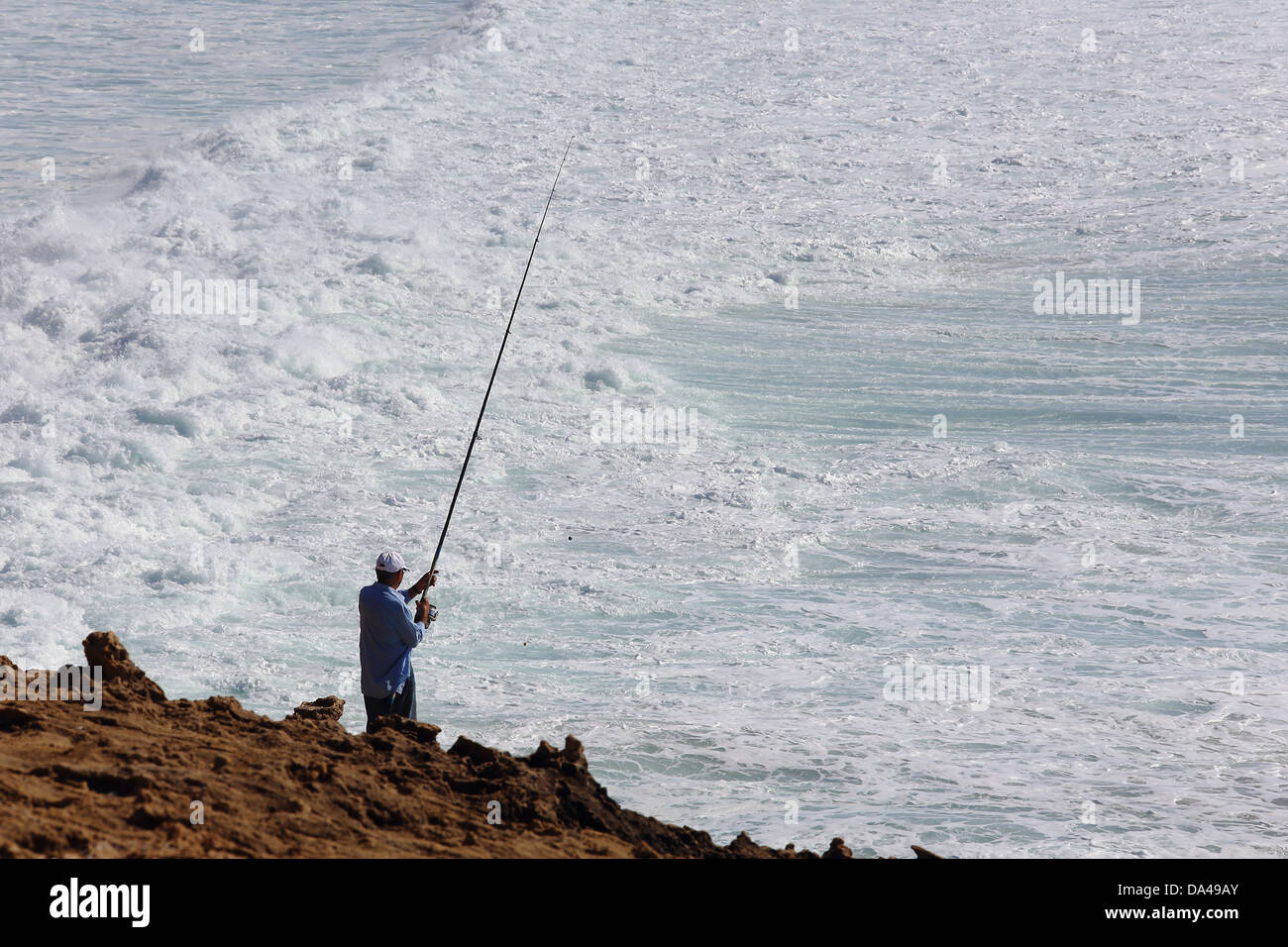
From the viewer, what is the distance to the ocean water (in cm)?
854

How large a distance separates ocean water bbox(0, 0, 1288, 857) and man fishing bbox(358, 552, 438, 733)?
1.28 metres

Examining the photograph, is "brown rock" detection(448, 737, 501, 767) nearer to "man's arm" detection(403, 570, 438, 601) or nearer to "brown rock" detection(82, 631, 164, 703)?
"man's arm" detection(403, 570, 438, 601)

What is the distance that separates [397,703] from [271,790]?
1789mm

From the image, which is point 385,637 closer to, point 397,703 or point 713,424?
point 397,703

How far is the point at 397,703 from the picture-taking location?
7121mm

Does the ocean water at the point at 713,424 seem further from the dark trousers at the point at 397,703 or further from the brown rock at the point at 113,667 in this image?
the brown rock at the point at 113,667

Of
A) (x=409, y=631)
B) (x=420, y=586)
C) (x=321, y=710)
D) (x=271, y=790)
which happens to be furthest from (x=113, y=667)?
(x=271, y=790)

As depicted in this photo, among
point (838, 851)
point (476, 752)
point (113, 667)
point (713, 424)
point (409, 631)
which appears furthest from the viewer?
point (713, 424)

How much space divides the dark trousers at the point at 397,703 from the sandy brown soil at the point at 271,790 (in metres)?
0.23

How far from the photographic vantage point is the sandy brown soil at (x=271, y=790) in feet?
15.8

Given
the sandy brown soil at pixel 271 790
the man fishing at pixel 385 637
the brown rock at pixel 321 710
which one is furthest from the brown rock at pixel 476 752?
the brown rock at pixel 321 710

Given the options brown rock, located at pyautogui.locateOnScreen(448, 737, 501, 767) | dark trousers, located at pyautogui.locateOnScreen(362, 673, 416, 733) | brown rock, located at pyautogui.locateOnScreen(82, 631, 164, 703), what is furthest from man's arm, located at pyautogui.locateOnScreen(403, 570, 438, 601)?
brown rock, located at pyautogui.locateOnScreen(82, 631, 164, 703)

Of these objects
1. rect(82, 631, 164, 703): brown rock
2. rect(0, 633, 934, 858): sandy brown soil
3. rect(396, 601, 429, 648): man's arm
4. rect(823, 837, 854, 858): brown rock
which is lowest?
rect(823, 837, 854, 858): brown rock

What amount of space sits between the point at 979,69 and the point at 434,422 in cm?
1993
